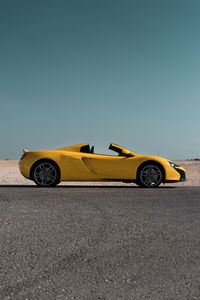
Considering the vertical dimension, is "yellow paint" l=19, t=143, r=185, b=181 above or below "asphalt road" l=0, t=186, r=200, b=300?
above

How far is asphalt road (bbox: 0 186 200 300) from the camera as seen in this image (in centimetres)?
222

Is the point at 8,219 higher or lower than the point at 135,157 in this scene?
lower

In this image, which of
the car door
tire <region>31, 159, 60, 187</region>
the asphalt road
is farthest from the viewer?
the car door

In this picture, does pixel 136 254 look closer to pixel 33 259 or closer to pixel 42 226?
pixel 33 259

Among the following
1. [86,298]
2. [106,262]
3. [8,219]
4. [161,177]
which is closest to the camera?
[86,298]

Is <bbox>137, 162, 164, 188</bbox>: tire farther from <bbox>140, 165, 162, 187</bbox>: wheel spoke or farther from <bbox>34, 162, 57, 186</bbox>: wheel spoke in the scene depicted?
<bbox>34, 162, 57, 186</bbox>: wheel spoke

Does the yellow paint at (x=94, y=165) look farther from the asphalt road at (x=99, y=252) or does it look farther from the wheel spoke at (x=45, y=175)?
the asphalt road at (x=99, y=252)

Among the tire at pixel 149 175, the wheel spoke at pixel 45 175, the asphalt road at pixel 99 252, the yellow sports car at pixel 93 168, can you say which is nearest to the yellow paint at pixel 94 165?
the yellow sports car at pixel 93 168

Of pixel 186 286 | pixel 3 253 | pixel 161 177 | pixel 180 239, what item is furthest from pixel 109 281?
pixel 161 177

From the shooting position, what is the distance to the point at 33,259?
2.86 meters

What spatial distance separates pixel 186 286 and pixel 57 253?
4.17 ft

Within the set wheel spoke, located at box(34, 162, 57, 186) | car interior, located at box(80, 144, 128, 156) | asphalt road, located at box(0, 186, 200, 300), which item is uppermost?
car interior, located at box(80, 144, 128, 156)

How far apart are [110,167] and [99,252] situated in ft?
21.2

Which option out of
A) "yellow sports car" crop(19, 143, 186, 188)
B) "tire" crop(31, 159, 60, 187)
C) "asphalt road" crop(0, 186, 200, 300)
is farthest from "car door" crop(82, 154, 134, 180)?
"asphalt road" crop(0, 186, 200, 300)
